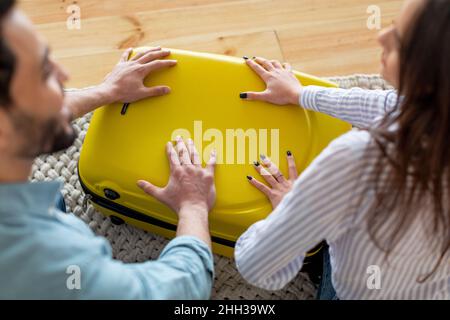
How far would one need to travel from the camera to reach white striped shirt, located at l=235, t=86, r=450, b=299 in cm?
57

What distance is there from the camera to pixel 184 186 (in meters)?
0.86

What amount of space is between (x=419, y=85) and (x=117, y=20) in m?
1.03

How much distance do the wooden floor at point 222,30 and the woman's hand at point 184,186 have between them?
1.74ft

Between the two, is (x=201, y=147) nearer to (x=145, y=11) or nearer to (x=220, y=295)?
(x=220, y=295)

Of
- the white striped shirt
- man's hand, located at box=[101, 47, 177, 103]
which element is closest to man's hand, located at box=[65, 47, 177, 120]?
man's hand, located at box=[101, 47, 177, 103]

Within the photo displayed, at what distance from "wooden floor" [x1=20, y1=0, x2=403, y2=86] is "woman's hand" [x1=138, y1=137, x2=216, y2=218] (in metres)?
0.53

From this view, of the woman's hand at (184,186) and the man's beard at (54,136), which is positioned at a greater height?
the man's beard at (54,136)

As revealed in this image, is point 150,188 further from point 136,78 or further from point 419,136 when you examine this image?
point 419,136

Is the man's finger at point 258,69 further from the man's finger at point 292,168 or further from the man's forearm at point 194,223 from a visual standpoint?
the man's forearm at point 194,223

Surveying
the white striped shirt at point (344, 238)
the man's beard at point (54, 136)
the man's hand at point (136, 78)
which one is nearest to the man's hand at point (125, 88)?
the man's hand at point (136, 78)

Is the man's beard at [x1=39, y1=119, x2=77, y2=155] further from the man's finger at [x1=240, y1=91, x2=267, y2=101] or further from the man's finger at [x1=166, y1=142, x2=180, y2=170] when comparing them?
the man's finger at [x1=240, y1=91, x2=267, y2=101]

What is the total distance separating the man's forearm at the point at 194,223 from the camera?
817 mm

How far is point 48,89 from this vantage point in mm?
634

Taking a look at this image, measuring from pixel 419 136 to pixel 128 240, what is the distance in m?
0.67
